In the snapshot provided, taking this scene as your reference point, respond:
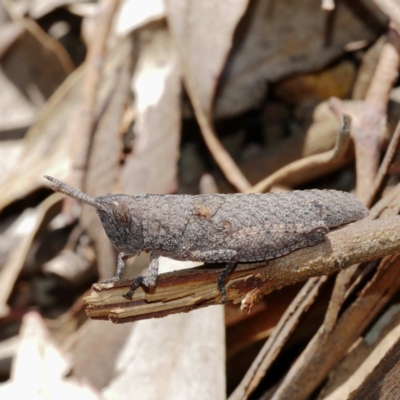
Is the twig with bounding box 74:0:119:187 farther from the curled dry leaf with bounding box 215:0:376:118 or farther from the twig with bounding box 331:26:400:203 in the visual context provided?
the twig with bounding box 331:26:400:203

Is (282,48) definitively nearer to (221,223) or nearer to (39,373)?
(221,223)

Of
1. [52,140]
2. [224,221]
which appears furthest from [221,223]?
[52,140]

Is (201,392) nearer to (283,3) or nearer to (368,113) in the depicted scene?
(368,113)

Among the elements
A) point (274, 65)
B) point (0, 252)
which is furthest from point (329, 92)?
point (0, 252)

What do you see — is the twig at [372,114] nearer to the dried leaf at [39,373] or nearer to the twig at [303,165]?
the twig at [303,165]

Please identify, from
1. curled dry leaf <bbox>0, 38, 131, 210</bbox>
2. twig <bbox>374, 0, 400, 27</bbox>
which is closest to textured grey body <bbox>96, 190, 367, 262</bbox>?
twig <bbox>374, 0, 400, 27</bbox>

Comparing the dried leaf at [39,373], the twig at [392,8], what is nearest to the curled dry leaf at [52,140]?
the dried leaf at [39,373]
